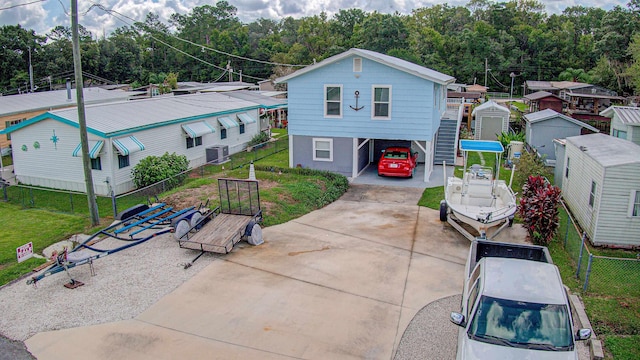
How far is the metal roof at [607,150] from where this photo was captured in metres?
13.5

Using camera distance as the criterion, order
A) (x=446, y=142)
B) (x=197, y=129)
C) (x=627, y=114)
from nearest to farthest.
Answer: (x=627, y=114) < (x=197, y=129) < (x=446, y=142)

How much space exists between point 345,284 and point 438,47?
72594 mm

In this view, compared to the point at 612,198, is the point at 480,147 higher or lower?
higher

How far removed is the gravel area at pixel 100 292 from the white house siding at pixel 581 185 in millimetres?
10962

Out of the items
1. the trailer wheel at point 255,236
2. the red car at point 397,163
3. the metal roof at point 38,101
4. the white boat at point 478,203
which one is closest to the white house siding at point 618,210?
the white boat at point 478,203

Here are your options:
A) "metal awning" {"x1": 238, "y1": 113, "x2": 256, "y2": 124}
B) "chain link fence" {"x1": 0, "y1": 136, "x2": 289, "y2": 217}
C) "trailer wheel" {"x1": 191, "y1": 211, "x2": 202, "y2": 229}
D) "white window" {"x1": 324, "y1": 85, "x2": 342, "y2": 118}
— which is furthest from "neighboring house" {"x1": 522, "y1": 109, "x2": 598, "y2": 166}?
"trailer wheel" {"x1": 191, "y1": 211, "x2": 202, "y2": 229}

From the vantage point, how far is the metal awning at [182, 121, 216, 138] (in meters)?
24.6

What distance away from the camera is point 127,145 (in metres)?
20.2

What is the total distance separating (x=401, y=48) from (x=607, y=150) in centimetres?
5994

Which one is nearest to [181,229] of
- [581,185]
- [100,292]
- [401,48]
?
[100,292]

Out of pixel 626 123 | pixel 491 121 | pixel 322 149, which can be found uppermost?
pixel 626 123

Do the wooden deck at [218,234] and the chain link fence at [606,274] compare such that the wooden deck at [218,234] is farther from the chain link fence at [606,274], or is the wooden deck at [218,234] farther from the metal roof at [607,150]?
the metal roof at [607,150]

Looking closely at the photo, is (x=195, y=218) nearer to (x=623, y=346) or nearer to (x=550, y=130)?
(x=623, y=346)

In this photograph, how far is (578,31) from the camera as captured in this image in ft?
280
